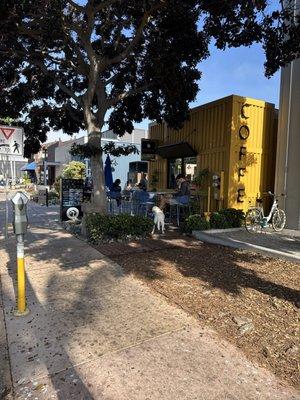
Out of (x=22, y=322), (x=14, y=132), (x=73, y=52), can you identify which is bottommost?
(x=22, y=322)

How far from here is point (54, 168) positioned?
139 ft

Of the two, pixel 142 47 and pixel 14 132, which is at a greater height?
pixel 142 47

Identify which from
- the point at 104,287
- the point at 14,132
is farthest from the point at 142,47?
the point at 104,287


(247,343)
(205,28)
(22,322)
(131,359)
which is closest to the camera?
(131,359)

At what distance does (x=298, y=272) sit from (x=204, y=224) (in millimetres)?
3574

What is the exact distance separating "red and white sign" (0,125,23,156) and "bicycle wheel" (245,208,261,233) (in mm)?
6165

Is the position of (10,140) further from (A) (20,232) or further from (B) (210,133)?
(B) (210,133)

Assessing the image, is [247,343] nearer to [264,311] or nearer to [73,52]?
[264,311]

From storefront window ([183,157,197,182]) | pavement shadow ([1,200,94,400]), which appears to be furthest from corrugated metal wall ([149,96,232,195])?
pavement shadow ([1,200,94,400])

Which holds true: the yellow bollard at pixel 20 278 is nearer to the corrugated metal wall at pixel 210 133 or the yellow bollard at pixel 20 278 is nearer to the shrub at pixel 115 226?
the shrub at pixel 115 226

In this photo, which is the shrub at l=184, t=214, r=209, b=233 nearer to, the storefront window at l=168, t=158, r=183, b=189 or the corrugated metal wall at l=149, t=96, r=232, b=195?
the corrugated metal wall at l=149, t=96, r=232, b=195

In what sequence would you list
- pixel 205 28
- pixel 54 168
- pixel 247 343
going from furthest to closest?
1. pixel 54 168
2. pixel 205 28
3. pixel 247 343

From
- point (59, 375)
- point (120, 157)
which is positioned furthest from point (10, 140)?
point (120, 157)

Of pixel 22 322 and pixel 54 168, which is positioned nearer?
pixel 22 322
